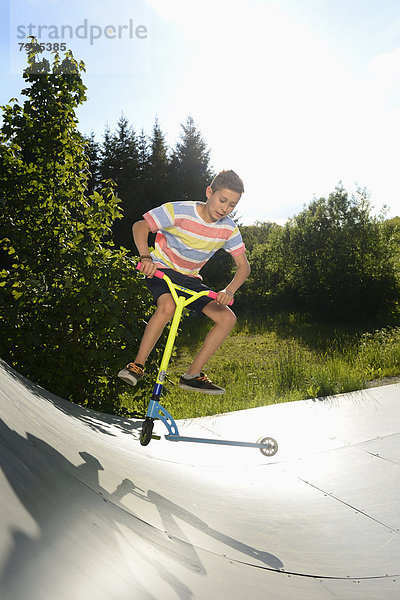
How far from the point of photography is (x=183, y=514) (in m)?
2.51

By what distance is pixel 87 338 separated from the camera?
17.9 feet

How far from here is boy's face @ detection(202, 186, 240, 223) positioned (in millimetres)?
2703

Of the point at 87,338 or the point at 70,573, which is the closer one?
the point at 70,573

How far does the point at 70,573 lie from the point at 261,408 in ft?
16.8

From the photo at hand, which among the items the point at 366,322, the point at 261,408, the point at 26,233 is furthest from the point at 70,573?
the point at 366,322

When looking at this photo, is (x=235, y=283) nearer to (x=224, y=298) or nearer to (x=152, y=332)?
(x=224, y=298)

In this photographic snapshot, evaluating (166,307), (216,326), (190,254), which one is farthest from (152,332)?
(190,254)

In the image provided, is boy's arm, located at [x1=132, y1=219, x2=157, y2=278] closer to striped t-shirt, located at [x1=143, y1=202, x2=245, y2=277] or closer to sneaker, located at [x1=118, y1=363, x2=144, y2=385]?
striped t-shirt, located at [x1=143, y1=202, x2=245, y2=277]

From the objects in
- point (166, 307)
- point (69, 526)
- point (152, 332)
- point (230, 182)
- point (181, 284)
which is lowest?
point (69, 526)

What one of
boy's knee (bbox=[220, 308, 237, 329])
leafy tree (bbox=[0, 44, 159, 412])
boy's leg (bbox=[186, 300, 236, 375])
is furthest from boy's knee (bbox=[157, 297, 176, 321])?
leafy tree (bbox=[0, 44, 159, 412])

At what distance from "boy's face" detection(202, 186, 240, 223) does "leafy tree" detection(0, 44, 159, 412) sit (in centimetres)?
248

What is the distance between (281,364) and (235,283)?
5.81 m

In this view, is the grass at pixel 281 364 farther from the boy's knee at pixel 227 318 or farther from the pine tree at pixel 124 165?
the pine tree at pixel 124 165

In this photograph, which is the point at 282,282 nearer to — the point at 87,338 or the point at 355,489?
the point at 87,338
